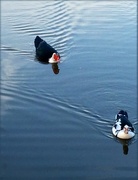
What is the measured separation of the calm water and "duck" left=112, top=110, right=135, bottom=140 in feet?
0.71

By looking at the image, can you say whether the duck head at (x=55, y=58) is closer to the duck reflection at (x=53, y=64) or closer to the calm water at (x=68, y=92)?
the duck reflection at (x=53, y=64)

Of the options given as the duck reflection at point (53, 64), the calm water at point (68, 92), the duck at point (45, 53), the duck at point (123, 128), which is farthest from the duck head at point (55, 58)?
the duck at point (123, 128)

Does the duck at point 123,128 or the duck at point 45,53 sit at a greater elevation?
the duck at point 45,53

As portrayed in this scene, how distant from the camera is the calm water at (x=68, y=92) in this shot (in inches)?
526

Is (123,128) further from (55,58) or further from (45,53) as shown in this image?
(45,53)

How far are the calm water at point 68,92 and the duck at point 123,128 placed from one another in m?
0.22

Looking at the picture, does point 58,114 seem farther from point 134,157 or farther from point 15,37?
point 15,37

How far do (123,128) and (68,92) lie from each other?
3.10 metres

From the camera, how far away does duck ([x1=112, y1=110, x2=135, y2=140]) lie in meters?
14.0

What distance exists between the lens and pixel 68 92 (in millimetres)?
16578

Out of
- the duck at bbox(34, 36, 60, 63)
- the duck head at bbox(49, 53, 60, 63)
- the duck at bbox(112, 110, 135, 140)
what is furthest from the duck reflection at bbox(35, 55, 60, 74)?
the duck at bbox(112, 110, 135, 140)

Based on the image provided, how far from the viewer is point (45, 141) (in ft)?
46.6

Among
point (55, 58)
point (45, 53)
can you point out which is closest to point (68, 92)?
point (55, 58)

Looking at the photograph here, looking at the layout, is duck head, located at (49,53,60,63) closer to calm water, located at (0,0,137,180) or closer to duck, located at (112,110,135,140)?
calm water, located at (0,0,137,180)
